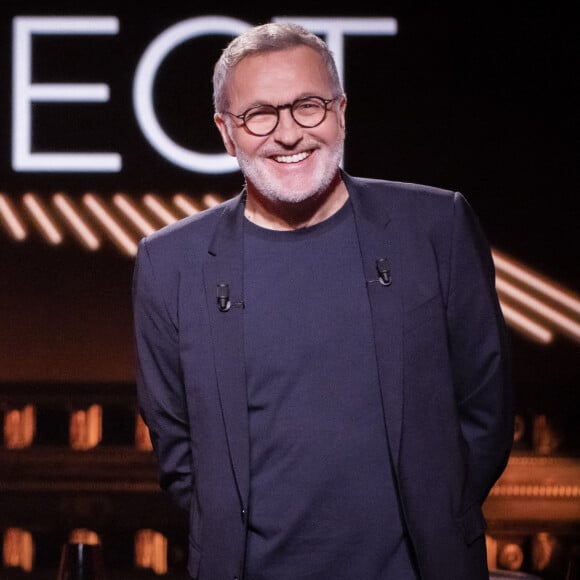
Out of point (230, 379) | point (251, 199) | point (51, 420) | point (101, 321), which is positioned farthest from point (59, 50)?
point (230, 379)

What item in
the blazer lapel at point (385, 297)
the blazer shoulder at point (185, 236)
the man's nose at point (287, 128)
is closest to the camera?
the blazer lapel at point (385, 297)

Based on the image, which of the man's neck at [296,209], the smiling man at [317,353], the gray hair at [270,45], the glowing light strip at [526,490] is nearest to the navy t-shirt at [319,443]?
the smiling man at [317,353]

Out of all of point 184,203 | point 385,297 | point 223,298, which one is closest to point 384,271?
point 385,297

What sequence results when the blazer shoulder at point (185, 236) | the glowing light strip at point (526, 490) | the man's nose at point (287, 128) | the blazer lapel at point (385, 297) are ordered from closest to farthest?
the blazer lapel at point (385, 297) < the man's nose at point (287, 128) < the blazer shoulder at point (185, 236) < the glowing light strip at point (526, 490)

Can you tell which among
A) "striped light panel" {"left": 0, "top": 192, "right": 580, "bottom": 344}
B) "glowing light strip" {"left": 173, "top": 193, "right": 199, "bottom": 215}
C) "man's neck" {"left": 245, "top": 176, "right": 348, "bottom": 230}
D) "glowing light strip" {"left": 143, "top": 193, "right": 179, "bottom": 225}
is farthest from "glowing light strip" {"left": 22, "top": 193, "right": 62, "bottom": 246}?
"man's neck" {"left": 245, "top": 176, "right": 348, "bottom": 230}

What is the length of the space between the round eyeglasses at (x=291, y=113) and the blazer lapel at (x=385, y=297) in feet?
0.52

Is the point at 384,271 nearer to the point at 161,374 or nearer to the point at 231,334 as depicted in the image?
the point at 231,334

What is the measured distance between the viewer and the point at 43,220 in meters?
3.93

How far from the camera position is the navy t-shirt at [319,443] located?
5.36 feet

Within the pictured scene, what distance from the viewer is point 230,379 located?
169 cm

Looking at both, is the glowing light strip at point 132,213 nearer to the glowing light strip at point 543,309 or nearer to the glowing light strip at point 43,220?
the glowing light strip at point 43,220

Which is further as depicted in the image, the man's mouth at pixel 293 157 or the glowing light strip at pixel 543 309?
the glowing light strip at pixel 543 309

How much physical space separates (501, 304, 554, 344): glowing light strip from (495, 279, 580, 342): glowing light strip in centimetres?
4

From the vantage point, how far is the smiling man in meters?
1.64
